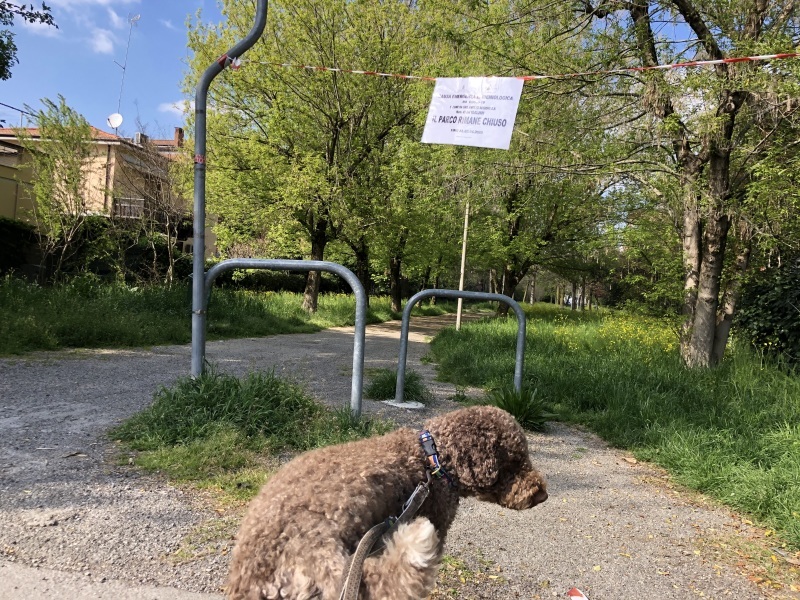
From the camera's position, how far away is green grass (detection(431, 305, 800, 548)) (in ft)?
12.9

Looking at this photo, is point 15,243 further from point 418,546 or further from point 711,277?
point 418,546

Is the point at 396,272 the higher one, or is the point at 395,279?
the point at 396,272

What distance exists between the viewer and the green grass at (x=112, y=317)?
8.05 meters

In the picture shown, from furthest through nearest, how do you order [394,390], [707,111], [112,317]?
[112,317] < [707,111] < [394,390]

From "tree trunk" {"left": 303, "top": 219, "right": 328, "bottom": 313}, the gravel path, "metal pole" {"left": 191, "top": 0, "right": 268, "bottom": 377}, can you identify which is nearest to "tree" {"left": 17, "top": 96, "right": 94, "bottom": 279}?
"tree trunk" {"left": 303, "top": 219, "right": 328, "bottom": 313}

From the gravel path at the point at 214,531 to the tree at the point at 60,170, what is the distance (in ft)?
31.6

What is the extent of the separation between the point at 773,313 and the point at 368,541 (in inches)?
366

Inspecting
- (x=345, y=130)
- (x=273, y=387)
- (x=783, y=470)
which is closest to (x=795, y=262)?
(x=783, y=470)

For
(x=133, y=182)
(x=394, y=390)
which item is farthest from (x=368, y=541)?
(x=133, y=182)

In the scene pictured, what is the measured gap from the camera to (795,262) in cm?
887

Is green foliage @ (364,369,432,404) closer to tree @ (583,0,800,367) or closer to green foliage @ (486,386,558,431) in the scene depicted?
green foliage @ (486,386,558,431)

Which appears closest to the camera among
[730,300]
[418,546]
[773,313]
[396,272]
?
[418,546]

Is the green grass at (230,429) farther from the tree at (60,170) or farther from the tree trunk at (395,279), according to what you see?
the tree trunk at (395,279)

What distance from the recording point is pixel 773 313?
8453mm
